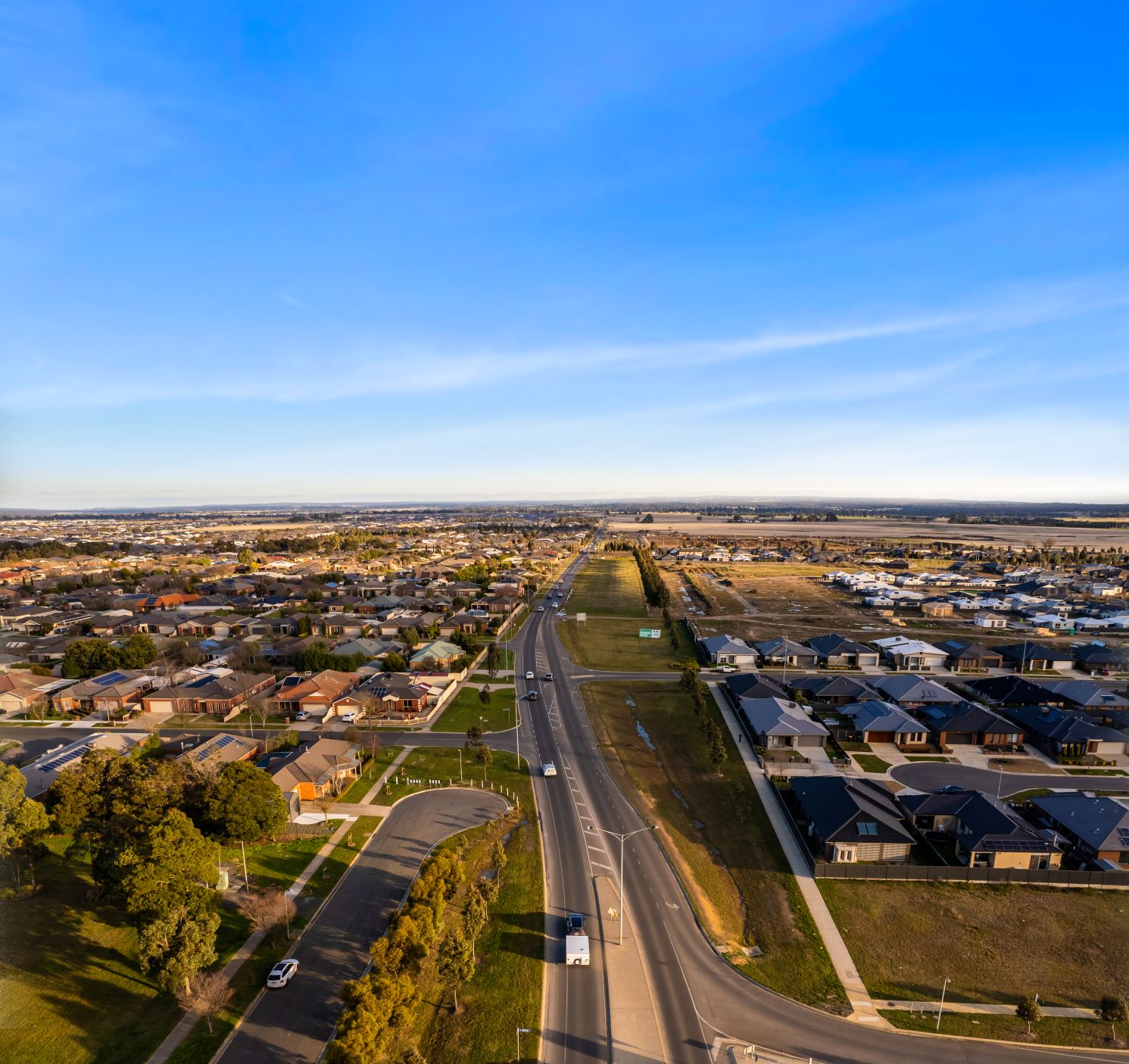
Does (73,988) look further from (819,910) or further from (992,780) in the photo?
(992,780)

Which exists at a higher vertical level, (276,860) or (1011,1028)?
(276,860)

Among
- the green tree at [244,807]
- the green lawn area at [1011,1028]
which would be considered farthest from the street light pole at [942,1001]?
the green tree at [244,807]

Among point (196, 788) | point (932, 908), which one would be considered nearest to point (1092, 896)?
point (932, 908)

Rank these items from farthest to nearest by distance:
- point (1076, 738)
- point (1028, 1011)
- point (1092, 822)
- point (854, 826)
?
point (1076, 738)
point (1092, 822)
point (854, 826)
point (1028, 1011)

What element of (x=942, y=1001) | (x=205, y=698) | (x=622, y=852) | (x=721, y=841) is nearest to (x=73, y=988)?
(x=622, y=852)

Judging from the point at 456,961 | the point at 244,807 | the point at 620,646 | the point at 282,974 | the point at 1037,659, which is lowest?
the point at 282,974

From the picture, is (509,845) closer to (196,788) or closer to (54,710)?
(196,788)

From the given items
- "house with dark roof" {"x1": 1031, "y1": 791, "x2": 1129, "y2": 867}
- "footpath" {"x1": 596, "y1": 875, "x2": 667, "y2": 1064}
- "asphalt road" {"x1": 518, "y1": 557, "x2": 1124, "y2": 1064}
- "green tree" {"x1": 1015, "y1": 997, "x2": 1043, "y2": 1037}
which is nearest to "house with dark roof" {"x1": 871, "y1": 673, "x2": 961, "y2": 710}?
"house with dark roof" {"x1": 1031, "y1": 791, "x2": 1129, "y2": 867}
